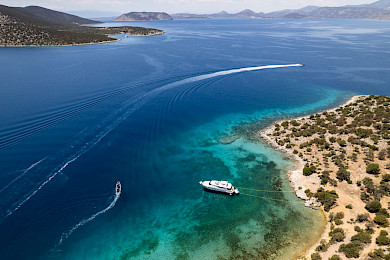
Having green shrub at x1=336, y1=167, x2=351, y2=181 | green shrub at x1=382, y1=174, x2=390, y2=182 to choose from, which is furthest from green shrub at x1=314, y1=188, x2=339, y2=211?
green shrub at x1=382, y1=174, x2=390, y2=182

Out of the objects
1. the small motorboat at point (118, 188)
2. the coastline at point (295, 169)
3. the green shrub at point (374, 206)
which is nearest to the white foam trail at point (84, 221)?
the small motorboat at point (118, 188)

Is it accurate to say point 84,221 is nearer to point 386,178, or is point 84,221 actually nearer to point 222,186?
point 222,186

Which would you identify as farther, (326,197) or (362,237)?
(326,197)

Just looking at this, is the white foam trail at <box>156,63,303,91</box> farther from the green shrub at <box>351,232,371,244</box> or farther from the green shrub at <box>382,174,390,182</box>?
the green shrub at <box>351,232,371,244</box>

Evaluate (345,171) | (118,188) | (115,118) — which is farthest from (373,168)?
(115,118)

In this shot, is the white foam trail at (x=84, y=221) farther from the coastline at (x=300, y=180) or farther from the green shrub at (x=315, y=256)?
the green shrub at (x=315, y=256)

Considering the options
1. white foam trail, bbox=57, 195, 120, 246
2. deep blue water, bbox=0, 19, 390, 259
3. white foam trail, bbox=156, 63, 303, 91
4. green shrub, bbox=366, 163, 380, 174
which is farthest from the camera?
white foam trail, bbox=156, 63, 303, 91
